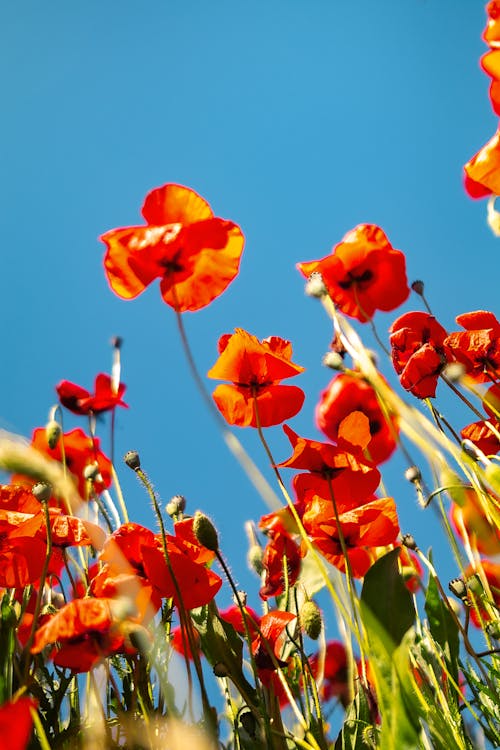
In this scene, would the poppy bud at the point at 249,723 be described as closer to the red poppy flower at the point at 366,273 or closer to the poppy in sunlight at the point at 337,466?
the poppy in sunlight at the point at 337,466

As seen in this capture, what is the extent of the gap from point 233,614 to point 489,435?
584mm

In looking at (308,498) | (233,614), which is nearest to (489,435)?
(308,498)

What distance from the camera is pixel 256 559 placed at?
157cm

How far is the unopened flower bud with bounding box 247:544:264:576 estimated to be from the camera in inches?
61.6

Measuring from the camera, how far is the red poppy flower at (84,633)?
0.86 meters

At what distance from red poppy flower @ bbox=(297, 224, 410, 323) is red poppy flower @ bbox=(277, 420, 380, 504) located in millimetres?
558

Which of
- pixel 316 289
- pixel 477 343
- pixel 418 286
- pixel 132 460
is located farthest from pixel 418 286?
pixel 132 460

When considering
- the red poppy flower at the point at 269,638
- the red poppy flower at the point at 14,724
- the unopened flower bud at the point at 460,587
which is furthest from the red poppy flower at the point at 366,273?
the red poppy flower at the point at 14,724

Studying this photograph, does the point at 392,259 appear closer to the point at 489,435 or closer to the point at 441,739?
the point at 489,435

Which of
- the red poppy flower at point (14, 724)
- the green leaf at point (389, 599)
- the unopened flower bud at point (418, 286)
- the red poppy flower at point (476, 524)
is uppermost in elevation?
the unopened flower bud at point (418, 286)

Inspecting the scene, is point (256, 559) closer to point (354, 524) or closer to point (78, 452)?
point (354, 524)

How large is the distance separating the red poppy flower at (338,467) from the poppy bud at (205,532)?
29 centimetres

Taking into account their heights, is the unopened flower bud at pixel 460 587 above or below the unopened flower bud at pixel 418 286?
below

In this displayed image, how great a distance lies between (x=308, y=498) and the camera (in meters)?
1.29
